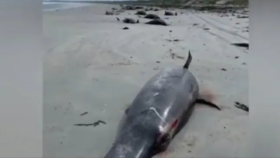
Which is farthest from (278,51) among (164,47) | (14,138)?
(14,138)

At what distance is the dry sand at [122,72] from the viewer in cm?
124

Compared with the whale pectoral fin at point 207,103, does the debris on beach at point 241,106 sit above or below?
below

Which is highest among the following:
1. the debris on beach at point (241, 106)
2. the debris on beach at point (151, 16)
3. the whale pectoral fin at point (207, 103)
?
the debris on beach at point (151, 16)

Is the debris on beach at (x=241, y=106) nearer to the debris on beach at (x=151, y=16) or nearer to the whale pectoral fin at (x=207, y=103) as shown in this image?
the whale pectoral fin at (x=207, y=103)

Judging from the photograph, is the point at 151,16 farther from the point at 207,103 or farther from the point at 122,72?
the point at 207,103

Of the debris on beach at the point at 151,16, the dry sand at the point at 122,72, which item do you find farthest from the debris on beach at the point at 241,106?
the debris on beach at the point at 151,16

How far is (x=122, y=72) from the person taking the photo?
129cm

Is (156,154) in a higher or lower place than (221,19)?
lower

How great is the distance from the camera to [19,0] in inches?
52.2

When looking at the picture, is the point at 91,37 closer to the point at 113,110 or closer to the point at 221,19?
the point at 113,110

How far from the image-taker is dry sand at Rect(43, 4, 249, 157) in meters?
1.24

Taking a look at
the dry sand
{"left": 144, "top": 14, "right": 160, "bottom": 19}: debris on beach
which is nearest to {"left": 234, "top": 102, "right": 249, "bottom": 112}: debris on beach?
the dry sand

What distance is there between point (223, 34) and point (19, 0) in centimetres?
77

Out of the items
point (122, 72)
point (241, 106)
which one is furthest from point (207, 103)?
point (122, 72)
